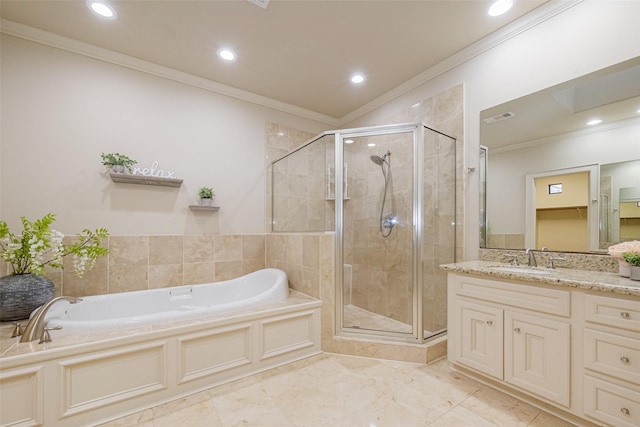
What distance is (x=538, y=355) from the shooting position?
1520 mm

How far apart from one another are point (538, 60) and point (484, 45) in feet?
1.56

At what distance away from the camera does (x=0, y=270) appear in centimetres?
202

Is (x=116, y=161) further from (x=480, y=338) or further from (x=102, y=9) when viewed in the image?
(x=480, y=338)

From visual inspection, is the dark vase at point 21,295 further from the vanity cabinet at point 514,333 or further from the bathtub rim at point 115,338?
the vanity cabinet at point 514,333

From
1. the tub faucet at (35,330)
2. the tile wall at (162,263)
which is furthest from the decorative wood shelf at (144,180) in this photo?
the tub faucet at (35,330)

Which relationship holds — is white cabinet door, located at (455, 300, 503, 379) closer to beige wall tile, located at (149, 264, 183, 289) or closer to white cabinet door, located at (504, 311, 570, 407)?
white cabinet door, located at (504, 311, 570, 407)

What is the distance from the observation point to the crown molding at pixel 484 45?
6.13 ft

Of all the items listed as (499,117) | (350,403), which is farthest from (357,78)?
(350,403)

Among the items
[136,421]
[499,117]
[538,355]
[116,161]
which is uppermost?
[499,117]

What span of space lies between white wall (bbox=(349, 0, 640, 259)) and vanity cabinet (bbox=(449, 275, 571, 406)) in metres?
0.62

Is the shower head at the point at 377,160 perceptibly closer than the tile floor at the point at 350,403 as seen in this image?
No

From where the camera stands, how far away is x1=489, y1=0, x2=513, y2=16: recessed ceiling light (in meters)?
1.87

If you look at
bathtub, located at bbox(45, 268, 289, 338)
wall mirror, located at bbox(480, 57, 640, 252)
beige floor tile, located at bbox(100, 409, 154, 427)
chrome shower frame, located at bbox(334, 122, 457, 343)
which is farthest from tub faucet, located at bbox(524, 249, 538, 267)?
beige floor tile, located at bbox(100, 409, 154, 427)

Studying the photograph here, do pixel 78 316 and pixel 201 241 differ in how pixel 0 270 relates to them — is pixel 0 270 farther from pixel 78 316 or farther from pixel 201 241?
pixel 201 241
